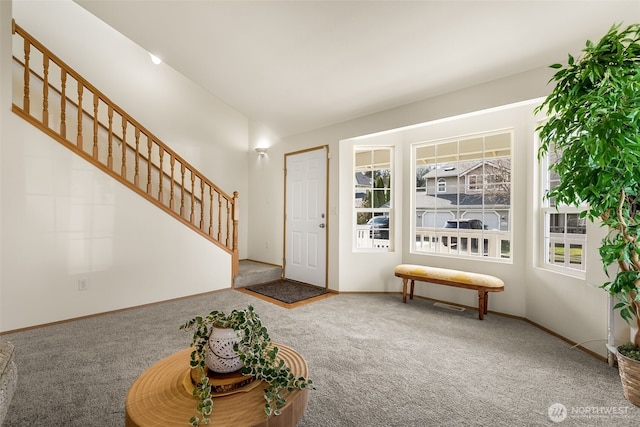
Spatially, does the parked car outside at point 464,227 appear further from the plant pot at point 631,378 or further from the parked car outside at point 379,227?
the plant pot at point 631,378

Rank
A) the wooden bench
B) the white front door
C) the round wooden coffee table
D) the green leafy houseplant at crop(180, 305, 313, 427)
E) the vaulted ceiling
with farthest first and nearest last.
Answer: the white front door < the wooden bench < the vaulted ceiling < the green leafy houseplant at crop(180, 305, 313, 427) < the round wooden coffee table

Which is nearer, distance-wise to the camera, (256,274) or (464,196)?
(464,196)

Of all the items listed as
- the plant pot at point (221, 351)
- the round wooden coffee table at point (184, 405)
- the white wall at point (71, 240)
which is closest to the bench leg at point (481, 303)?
the round wooden coffee table at point (184, 405)

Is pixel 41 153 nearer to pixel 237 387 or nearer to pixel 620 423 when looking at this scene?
pixel 237 387

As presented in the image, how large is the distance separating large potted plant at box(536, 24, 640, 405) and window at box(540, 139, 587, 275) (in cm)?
94

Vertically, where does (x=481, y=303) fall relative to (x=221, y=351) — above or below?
below

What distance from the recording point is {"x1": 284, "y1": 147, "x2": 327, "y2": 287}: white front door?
4.56 meters

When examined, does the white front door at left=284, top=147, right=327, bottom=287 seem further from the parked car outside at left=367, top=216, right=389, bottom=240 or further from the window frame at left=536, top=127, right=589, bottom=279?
the window frame at left=536, top=127, right=589, bottom=279

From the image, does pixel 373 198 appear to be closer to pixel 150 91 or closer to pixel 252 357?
pixel 252 357

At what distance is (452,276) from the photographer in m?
3.36

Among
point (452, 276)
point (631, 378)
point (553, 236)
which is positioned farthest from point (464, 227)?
point (631, 378)

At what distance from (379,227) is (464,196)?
48.0 inches

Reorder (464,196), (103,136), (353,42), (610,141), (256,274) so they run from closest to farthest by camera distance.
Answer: (610,141)
(353,42)
(464,196)
(103,136)
(256,274)

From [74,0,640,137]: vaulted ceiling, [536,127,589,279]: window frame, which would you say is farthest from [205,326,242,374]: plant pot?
[536,127,589,279]: window frame
